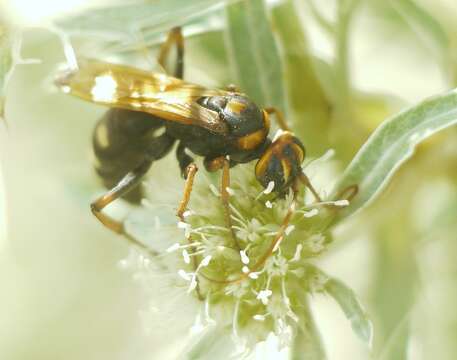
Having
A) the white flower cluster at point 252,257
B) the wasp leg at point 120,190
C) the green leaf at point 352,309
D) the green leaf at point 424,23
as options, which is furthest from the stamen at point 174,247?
the green leaf at point 424,23

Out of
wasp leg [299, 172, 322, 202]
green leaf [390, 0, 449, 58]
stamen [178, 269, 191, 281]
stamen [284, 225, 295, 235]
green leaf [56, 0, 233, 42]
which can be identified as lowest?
stamen [178, 269, 191, 281]

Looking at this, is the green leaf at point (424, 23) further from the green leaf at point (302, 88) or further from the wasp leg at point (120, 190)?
the wasp leg at point (120, 190)

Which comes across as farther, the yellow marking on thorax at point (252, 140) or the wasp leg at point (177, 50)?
the wasp leg at point (177, 50)

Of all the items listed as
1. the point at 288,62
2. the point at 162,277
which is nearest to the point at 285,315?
the point at 162,277

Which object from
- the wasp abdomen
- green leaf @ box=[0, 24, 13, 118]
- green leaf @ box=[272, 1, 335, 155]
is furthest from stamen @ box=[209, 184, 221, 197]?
green leaf @ box=[0, 24, 13, 118]

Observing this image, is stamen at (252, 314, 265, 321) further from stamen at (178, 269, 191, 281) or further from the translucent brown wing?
the translucent brown wing

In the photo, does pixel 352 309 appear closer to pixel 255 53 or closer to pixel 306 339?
pixel 306 339
